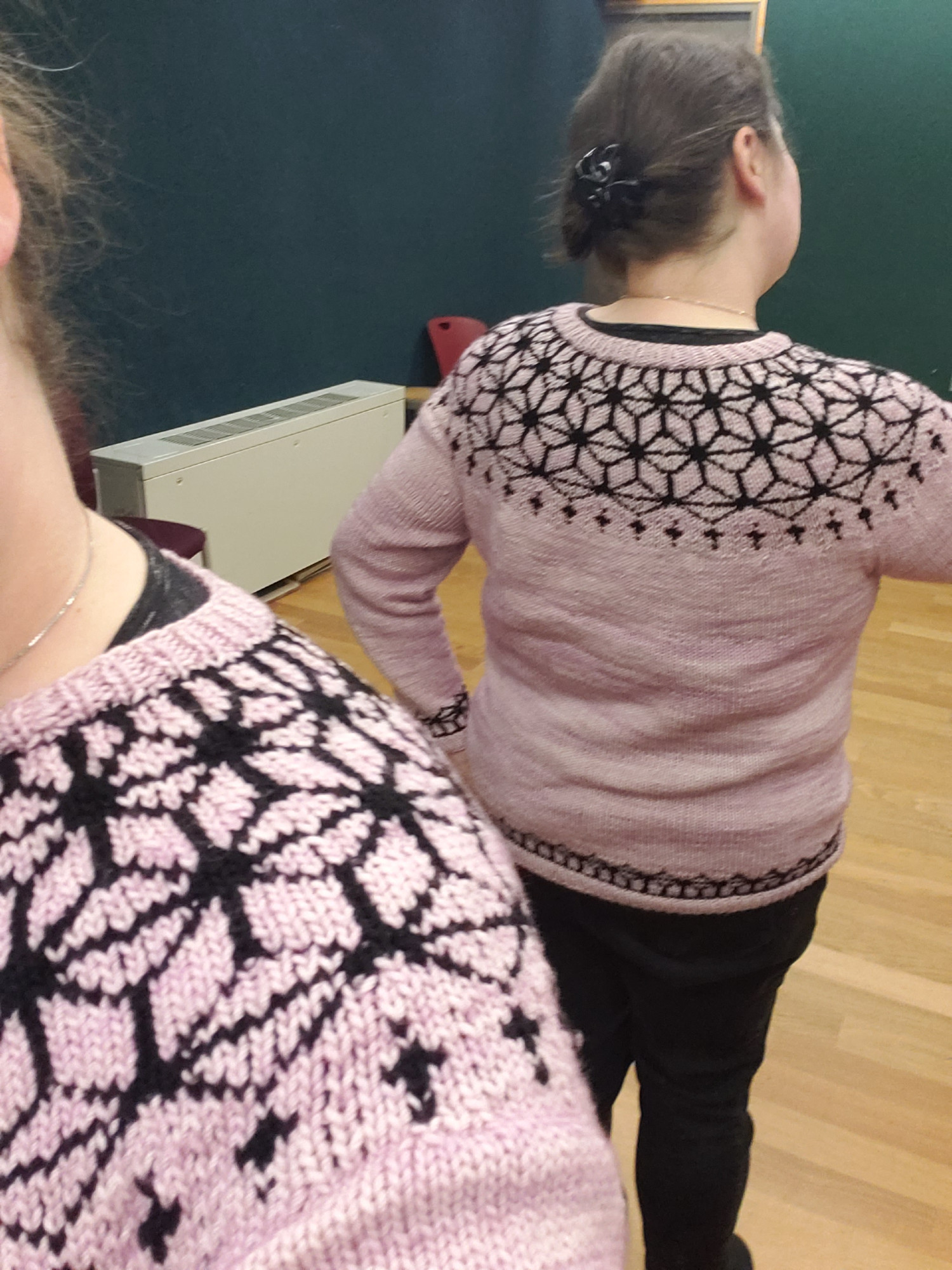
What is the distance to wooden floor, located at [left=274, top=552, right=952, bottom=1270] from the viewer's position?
53.8 inches

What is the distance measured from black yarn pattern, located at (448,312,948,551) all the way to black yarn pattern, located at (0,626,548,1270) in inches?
16.1

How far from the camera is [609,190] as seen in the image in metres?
0.84

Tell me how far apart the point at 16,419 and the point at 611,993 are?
2.68ft

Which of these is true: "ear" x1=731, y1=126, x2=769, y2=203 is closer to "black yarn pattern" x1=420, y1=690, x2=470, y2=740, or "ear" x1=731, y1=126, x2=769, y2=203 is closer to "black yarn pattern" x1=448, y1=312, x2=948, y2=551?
"black yarn pattern" x1=448, y1=312, x2=948, y2=551

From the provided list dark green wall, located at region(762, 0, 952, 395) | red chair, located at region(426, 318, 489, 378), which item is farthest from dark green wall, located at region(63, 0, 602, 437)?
dark green wall, located at region(762, 0, 952, 395)

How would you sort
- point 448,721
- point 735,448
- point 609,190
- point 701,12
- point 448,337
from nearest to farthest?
point 735,448, point 609,190, point 448,721, point 448,337, point 701,12

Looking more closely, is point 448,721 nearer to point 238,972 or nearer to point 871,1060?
point 238,972

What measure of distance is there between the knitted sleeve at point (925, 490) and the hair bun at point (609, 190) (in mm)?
267

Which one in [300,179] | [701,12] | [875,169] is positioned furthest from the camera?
[701,12]

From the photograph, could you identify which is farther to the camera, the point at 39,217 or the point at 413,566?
the point at 413,566

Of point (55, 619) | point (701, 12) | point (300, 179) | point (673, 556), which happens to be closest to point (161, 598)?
point (55, 619)

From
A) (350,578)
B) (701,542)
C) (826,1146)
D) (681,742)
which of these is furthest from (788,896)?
(826,1146)

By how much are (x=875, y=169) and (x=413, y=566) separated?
3988mm

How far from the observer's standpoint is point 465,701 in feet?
3.53
